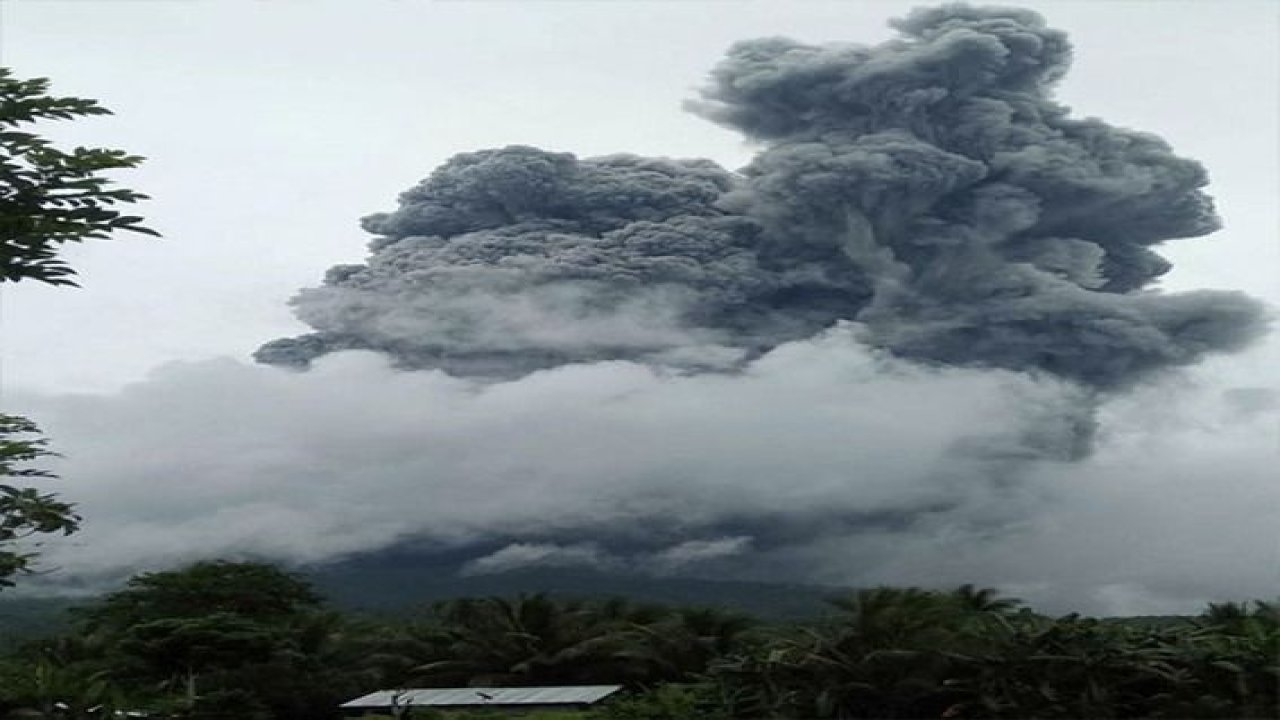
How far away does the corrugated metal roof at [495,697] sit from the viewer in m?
39.0

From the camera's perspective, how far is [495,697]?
4022 centimetres

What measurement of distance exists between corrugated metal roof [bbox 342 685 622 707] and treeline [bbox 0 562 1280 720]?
3.99 feet

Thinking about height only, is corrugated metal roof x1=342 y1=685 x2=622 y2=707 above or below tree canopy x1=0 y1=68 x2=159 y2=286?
below

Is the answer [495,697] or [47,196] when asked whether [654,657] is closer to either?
[495,697]

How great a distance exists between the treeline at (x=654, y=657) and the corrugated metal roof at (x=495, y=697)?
1.22m

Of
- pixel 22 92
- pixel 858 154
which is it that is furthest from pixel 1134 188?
pixel 22 92

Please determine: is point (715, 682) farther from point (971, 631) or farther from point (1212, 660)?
point (1212, 660)

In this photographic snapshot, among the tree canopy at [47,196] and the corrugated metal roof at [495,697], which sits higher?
the tree canopy at [47,196]

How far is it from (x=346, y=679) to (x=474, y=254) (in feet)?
357

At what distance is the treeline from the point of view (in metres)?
33.0

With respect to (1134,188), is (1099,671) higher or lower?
lower

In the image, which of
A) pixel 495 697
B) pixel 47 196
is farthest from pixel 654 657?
pixel 47 196

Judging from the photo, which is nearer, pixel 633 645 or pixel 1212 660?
pixel 1212 660

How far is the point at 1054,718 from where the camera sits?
3284 cm
